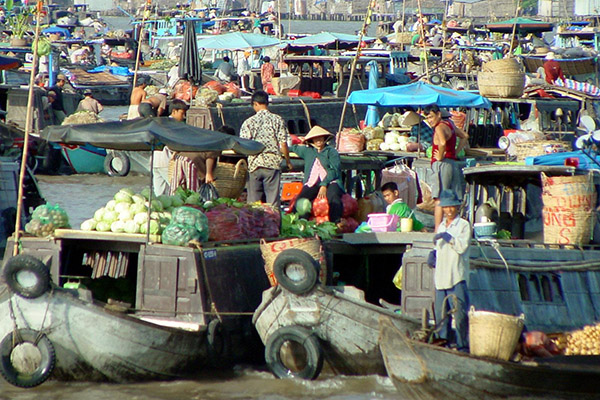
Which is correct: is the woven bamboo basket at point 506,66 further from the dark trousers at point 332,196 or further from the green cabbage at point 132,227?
the green cabbage at point 132,227

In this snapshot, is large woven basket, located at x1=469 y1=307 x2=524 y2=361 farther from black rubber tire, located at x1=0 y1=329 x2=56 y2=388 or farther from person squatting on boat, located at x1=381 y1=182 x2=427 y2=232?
black rubber tire, located at x1=0 y1=329 x2=56 y2=388

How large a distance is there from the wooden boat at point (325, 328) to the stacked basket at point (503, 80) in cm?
917

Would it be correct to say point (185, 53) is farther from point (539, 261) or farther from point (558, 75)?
point (539, 261)

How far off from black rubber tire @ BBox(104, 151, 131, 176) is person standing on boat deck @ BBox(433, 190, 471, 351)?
47.0ft

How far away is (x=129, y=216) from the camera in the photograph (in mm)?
9906

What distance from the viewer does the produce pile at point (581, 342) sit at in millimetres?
9453

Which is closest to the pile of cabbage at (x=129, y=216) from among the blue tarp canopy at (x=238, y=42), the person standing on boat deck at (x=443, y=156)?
the person standing on boat deck at (x=443, y=156)

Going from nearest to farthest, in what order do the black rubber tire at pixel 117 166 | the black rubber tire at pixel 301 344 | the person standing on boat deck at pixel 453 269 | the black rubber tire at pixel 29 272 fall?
the person standing on boat deck at pixel 453 269, the black rubber tire at pixel 29 272, the black rubber tire at pixel 301 344, the black rubber tire at pixel 117 166

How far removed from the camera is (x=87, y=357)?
9.27 m

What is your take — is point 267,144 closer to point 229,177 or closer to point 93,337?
point 229,177

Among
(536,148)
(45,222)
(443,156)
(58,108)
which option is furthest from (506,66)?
(58,108)

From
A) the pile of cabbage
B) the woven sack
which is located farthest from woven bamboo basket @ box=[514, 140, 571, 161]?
the pile of cabbage

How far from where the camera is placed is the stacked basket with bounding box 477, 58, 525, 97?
58.6 feet

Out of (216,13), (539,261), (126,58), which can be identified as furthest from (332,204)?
(216,13)
